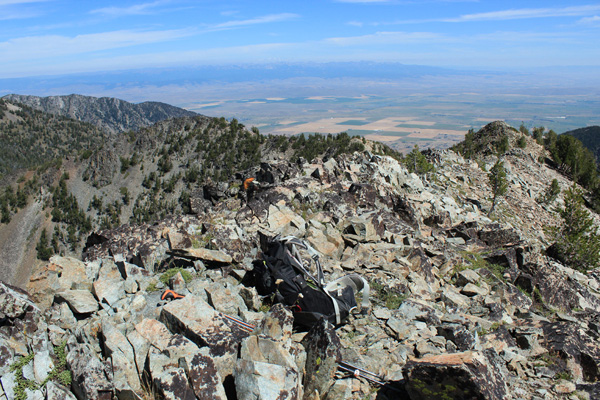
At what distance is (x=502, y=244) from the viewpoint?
13.4m

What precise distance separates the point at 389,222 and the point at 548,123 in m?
193

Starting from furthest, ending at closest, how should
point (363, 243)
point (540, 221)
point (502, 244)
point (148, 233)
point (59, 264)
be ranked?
point (540, 221)
point (502, 244)
point (363, 243)
point (148, 233)
point (59, 264)

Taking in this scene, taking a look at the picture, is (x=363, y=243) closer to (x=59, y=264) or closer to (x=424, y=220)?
(x=424, y=220)

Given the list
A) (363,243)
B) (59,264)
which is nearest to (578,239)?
(363,243)

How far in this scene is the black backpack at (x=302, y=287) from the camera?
5.82 meters

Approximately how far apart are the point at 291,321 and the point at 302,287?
892mm

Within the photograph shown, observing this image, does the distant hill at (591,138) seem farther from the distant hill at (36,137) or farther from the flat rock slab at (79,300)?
the distant hill at (36,137)

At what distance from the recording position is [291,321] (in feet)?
17.3

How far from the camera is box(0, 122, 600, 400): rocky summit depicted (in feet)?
13.7

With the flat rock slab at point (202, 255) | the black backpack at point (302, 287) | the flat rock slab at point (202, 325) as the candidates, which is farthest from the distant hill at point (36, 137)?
the flat rock slab at point (202, 325)

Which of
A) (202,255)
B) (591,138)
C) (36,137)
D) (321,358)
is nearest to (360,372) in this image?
(321,358)

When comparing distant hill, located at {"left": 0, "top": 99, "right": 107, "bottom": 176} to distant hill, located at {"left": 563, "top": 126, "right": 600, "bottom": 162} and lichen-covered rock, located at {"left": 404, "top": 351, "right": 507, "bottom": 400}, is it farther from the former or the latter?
distant hill, located at {"left": 563, "top": 126, "right": 600, "bottom": 162}

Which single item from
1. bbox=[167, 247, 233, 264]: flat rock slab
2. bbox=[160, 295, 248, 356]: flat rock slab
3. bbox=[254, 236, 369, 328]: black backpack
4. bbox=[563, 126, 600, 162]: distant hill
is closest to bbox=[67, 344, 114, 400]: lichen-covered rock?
bbox=[160, 295, 248, 356]: flat rock slab

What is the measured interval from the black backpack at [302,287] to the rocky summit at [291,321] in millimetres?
320
